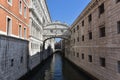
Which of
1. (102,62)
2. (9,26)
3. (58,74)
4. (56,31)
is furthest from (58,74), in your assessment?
(56,31)

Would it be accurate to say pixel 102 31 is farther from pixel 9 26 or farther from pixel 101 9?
pixel 9 26

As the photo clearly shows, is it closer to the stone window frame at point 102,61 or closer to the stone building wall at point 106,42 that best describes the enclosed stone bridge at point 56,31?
the stone building wall at point 106,42

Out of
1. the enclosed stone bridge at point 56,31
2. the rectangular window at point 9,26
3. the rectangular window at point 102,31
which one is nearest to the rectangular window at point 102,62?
the rectangular window at point 102,31

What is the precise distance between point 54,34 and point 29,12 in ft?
56.2

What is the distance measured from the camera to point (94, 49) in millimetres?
14219

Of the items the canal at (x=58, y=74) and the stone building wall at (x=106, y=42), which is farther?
the canal at (x=58, y=74)

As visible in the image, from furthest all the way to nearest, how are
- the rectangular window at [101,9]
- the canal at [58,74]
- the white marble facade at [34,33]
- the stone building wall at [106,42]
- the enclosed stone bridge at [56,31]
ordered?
the enclosed stone bridge at [56,31]
the white marble facade at [34,33]
the canal at [58,74]
the rectangular window at [101,9]
the stone building wall at [106,42]

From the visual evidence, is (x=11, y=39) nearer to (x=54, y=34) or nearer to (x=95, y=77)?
(x=95, y=77)

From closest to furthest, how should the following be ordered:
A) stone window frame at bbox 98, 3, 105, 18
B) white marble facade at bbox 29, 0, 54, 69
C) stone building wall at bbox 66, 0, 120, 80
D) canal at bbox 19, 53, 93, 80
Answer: stone building wall at bbox 66, 0, 120, 80 → stone window frame at bbox 98, 3, 105, 18 → canal at bbox 19, 53, 93, 80 → white marble facade at bbox 29, 0, 54, 69

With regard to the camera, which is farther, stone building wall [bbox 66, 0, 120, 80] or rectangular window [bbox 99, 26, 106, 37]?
rectangular window [bbox 99, 26, 106, 37]

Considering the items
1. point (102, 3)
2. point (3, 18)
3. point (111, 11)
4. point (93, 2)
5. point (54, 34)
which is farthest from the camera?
point (54, 34)

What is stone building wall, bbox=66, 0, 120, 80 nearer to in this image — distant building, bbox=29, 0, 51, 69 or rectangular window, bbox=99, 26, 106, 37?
rectangular window, bbox=99, 26, 106, 37

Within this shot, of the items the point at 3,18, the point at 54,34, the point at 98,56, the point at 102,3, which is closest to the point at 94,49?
the point at 98,56

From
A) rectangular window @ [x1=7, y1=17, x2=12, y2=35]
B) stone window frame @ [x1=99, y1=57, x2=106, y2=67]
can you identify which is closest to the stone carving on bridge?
stone window frame @ [x1=99, y1=57, x2=106, y2=67]
